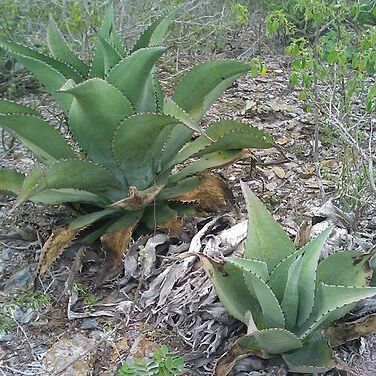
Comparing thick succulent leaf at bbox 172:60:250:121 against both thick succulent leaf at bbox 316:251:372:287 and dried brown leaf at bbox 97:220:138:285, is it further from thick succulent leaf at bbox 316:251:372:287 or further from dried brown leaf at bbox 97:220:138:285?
thick succulent leaf at bbox 316:251:372:287

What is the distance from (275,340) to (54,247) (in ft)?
2.99

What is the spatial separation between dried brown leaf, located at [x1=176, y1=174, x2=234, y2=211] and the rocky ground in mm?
58

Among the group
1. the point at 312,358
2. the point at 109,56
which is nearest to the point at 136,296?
the point at 312,358

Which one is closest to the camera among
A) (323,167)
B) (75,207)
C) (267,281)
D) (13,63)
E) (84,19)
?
(267,281)

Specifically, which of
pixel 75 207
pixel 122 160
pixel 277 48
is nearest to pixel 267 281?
pixel 122 160

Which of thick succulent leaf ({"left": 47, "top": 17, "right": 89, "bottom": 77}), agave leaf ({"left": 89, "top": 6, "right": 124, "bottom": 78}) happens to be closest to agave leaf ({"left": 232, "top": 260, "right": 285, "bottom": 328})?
agave leaf ({"left": 89, "top": 6, "right": 124, "bottom": 78})

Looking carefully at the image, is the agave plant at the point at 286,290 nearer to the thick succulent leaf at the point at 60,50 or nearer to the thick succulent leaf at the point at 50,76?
the thick succulent leaf at the point at 50,76

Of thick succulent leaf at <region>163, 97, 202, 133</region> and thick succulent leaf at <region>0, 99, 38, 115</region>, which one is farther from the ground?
thick succulent leaf at <region>0, 99, 38, 115</region>

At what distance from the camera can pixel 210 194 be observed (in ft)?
8.69

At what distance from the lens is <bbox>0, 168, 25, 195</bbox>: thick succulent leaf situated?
8.37ft

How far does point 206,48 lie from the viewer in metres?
4.62

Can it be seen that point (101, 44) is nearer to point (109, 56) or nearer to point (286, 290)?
point (109, 56)

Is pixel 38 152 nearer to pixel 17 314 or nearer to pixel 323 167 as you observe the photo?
A: pixel 17 314

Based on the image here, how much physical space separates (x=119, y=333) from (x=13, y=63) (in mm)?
2291
